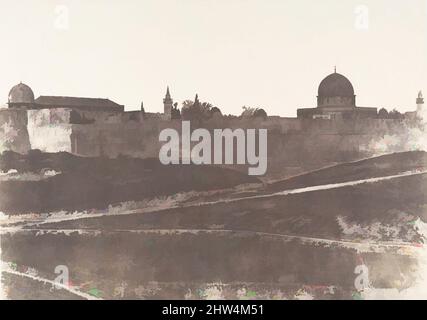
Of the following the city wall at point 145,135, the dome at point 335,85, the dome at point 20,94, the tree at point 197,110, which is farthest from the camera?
the city wall at point 145,135

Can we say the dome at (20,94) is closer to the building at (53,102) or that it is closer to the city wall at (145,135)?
the building at (53,102)

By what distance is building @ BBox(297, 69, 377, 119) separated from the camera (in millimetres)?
8750

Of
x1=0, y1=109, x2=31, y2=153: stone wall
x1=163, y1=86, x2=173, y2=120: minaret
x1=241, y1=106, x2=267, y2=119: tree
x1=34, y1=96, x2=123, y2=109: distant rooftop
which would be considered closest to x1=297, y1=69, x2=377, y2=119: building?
x1=241, y1=106, x2=267, y2=119: tree

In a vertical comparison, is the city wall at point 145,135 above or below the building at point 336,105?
below

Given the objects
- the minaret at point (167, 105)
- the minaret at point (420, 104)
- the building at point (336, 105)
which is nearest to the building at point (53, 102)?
the minaret at point (167, 105)

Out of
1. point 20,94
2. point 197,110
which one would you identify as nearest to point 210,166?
point 197,110

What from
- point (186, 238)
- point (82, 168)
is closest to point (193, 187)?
point (186, 238)

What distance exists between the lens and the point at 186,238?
8.95 metres

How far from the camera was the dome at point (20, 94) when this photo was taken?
8.80 m

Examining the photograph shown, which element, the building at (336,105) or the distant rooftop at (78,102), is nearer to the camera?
the building at (336,105)

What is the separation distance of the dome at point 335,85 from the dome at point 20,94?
161 inches

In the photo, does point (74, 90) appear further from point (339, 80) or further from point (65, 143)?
point (339, 80)

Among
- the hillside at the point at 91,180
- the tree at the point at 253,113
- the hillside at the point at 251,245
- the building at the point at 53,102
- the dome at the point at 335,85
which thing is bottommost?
the hillside at the point at 251,245
